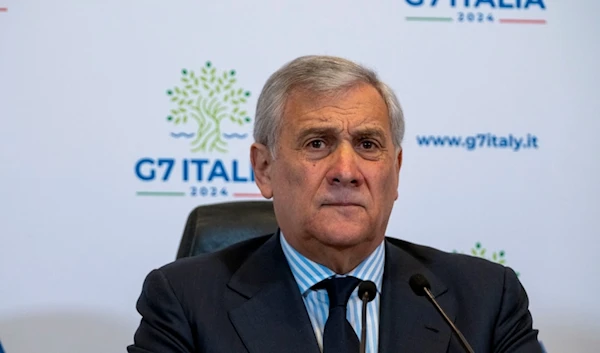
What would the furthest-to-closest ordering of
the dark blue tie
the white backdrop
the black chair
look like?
the white backdrop, the black chair, the dark blue tie

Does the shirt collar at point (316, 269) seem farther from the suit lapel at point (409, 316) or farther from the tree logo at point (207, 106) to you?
the tree logo at point (207, 106)

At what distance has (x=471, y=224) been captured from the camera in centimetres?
292

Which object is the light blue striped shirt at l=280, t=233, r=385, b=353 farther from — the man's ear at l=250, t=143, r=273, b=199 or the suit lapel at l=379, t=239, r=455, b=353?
the man's ear at l=250, t=143, r=273, b=199

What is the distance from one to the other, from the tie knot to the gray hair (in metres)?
0.35

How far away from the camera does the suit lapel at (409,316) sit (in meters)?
1.81

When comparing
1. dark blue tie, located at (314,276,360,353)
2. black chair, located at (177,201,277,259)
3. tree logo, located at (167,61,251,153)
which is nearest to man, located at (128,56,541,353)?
dark blue tie, located at (314,276,360,353)

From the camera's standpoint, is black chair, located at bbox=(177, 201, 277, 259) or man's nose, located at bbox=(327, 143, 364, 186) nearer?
man's nose, located at bbox=(327, 143, 364, 186)

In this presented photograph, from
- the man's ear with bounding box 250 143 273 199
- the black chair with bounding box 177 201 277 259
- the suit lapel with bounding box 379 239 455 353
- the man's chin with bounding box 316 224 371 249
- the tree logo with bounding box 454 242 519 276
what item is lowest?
the tree logo with bounding box 454 242 519 276

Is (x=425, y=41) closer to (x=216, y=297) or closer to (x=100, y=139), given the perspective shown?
(x=100, y=139)

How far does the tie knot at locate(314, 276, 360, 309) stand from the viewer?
1805 mm

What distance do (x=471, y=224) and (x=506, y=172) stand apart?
0.23 meters

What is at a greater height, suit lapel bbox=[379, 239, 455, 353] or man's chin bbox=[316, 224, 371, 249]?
man's chin bbox=[316, 224, 371, 249]

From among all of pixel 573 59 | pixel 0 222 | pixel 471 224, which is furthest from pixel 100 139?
pixel 573 59

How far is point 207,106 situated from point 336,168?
1122mm
